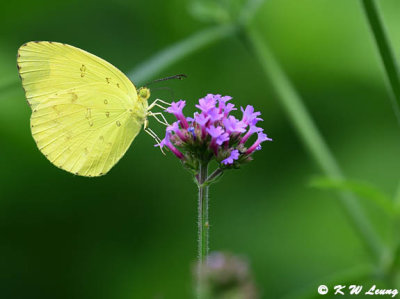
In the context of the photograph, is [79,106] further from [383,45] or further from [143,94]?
[383,45]

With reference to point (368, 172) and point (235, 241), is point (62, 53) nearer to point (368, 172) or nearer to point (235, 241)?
point (235, 241)

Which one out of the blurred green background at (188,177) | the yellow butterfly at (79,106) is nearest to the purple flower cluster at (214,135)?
the yellow butterfly at (79,106)

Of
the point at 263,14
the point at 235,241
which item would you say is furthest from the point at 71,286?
the point at 263,14

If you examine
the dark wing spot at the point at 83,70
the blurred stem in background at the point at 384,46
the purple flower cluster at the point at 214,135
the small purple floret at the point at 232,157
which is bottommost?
the small purple floret at the point at 232,157

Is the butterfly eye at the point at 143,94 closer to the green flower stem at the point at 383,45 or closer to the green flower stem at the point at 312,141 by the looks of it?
the green flower stem at the point at 312,141

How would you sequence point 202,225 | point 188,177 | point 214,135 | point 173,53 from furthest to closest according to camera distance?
1. point 188,177
2. point 173,53
3. point 214,135
4. point 202,225

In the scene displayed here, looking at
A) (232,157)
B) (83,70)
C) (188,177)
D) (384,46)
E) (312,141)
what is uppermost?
(188,177)

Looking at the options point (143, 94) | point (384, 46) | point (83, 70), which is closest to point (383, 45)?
point (384, 46)

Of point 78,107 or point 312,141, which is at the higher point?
point 78,107
